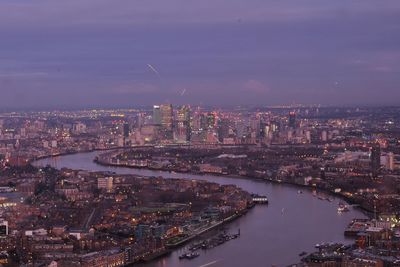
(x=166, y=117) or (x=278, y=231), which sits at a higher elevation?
(x=166, y=117)

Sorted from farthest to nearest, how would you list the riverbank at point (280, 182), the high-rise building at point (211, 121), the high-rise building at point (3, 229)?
1. the high-rise building at point (211, 121)
2. the riverbank at point (280, 182)
3. the high-rise building at point (3, 229)

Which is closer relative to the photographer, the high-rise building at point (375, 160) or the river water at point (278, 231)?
the river water at point (278, 231)

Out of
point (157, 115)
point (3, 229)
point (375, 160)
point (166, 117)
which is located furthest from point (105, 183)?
point (157, 115)

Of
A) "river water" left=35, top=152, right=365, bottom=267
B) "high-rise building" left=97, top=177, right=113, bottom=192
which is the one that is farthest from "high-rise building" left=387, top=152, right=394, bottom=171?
"high-rise building" left=97, top=177, right=113, bottom=192

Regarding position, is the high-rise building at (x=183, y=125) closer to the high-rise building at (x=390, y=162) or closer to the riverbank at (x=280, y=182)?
the riverbank at (x=280, y=182)

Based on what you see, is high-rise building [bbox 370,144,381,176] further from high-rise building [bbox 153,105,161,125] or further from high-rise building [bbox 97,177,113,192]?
high-rise building [bbox 153,105,161,125]

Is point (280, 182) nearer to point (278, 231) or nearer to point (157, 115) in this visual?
point (278, 231)

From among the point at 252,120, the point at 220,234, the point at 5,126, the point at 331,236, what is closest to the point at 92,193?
the point at 220,234

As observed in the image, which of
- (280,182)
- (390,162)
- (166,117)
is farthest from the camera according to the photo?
(166,117)

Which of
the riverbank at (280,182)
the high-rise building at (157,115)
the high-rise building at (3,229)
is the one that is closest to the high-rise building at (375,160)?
the riverbank at (280,182)
